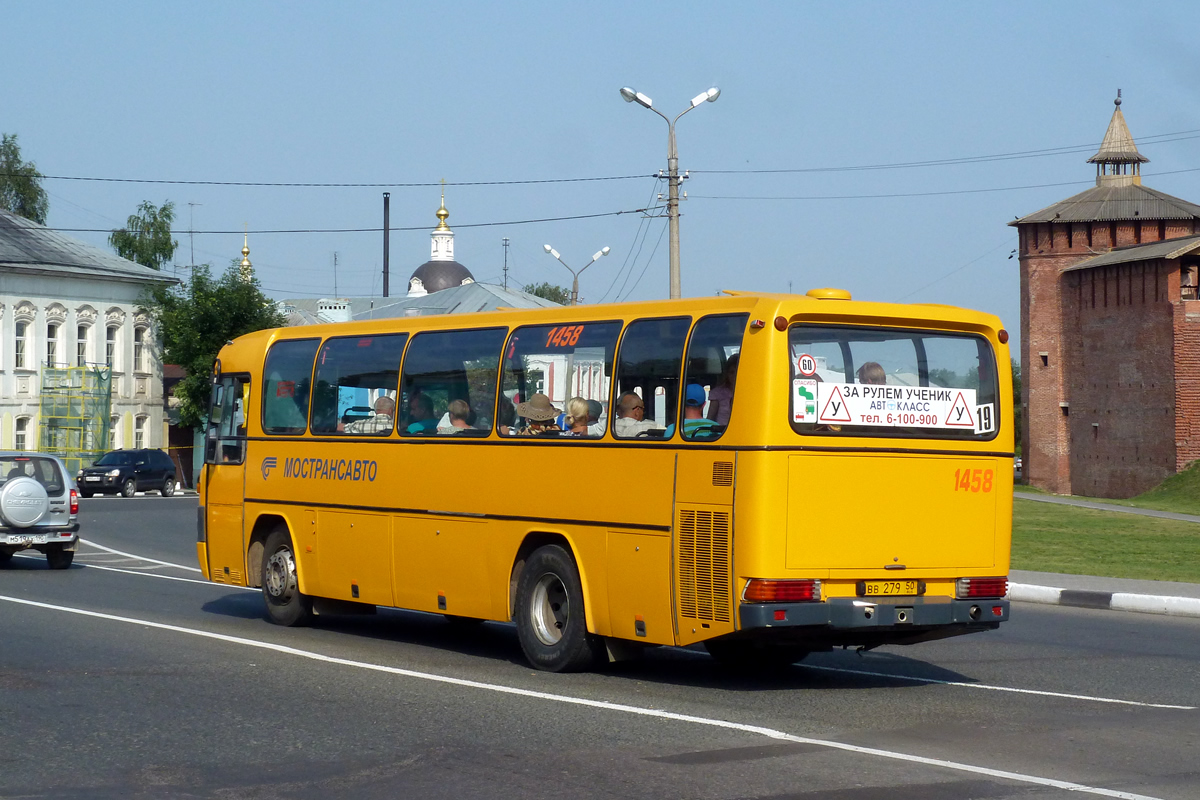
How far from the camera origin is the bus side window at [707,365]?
9906mm

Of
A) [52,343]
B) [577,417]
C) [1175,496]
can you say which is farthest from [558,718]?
[52,343]

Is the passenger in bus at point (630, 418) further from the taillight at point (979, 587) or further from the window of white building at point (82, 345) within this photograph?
the window of white building at point (82, 345)

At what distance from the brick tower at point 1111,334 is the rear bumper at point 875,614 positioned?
2229 inches

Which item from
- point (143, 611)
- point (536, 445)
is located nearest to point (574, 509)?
point (536, 445)

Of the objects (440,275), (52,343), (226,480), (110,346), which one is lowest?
(226,480)

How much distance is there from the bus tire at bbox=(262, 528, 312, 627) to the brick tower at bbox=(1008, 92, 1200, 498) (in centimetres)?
5541

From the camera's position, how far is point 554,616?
11.2 m

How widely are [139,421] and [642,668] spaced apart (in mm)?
61040

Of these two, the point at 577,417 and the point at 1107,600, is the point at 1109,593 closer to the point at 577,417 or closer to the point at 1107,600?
the point at 1107,600

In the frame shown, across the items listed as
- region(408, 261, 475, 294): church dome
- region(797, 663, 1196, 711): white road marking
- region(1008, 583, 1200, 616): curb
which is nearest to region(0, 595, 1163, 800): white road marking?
region(797, 663, 1196, 711): white road marking

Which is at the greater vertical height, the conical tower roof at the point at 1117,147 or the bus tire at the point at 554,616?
the conical tower roof at the point at 1117,147

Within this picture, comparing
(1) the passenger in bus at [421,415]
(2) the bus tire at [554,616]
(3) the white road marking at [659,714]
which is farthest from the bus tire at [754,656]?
(1) the passenger in bus at [421,415]

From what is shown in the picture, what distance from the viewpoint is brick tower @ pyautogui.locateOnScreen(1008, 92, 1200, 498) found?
6338cm

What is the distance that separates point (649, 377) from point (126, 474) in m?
44.6
